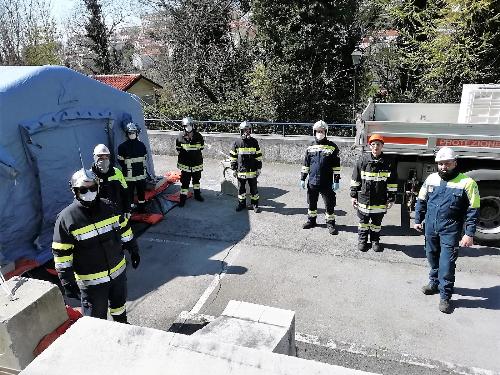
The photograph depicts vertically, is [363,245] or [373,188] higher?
[373,188]

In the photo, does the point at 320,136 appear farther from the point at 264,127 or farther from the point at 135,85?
the point at 135,85

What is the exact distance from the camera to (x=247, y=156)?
778 cm

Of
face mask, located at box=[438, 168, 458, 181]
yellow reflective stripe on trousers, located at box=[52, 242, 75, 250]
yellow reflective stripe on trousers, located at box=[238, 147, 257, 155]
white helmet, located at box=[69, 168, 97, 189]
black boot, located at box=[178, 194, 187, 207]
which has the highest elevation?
white helmet, located at box=[69, 168, 97, 189]

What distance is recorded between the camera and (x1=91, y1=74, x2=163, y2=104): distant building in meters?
19.9

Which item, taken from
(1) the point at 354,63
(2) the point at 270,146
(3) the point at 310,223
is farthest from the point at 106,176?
(1) the point at 354,63

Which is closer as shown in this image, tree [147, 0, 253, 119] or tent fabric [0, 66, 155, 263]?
tent fabric [0, 66, 155, 263]

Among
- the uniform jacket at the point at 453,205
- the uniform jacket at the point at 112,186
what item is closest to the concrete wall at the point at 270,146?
the uniform jacket at the point at 453,205

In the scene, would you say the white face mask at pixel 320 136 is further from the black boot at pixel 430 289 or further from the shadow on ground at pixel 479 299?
the shadow on ground at pixel 479 299

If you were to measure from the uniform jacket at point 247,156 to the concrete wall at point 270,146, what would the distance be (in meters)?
3.45

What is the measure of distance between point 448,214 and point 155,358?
3.87 metres

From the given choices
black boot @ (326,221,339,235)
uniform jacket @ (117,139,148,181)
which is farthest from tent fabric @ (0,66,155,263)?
black boot @ (326,221,339,235)

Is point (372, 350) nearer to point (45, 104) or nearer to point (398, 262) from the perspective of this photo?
point (398, 262)

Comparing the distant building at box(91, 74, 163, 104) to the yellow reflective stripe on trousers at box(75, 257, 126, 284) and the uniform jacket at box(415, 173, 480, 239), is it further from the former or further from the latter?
the uniform jacket at box(415, 173, 480, 239)

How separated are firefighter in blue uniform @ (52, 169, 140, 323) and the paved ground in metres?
1.05
